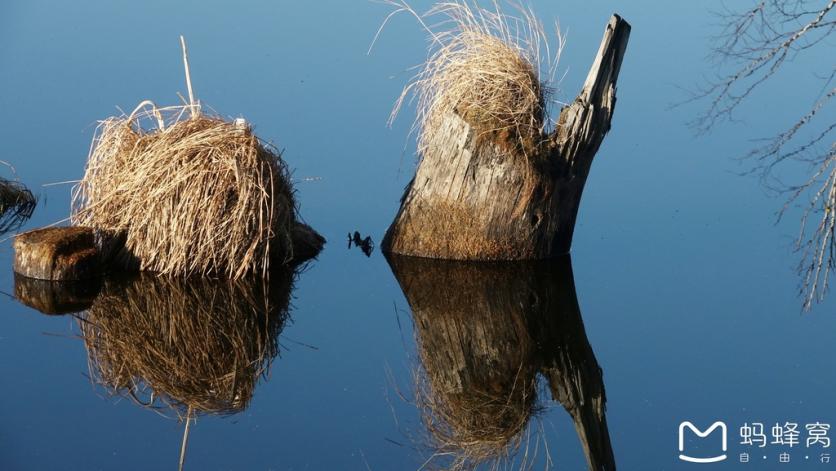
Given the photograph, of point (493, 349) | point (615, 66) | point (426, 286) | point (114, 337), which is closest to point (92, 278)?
point (114, 337)

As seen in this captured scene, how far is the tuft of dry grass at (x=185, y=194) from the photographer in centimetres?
904

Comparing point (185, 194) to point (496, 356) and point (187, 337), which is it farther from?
point (496, 356)

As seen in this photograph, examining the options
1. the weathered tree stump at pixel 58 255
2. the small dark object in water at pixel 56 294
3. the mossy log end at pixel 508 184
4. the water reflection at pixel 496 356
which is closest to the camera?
the water reflection at pixel 496 356

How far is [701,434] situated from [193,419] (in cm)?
261

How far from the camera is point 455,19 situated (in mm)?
9766

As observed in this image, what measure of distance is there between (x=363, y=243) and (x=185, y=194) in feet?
6.12

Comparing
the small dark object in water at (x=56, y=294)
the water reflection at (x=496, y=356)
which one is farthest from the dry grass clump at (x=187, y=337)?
the water reflection at (x=496, y=356)

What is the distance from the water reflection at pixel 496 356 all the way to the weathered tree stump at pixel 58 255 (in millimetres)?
2155

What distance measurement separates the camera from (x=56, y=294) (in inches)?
351

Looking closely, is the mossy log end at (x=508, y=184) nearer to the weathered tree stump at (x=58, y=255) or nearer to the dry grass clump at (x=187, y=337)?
the dry grass clump at (x=187, y=337)

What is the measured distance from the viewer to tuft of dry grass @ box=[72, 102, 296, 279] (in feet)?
29.7

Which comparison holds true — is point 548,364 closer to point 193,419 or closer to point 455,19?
point 193,419

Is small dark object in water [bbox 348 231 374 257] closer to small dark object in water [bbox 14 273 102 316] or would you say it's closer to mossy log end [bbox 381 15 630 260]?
mossy log end [bbox 381 15 630 260]

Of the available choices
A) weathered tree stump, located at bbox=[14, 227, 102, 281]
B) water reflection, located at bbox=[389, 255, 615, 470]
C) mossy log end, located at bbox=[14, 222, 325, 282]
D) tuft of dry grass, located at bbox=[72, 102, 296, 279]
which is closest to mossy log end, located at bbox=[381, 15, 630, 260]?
water reflection, located at bbox=[389, 255, 615, 470]
